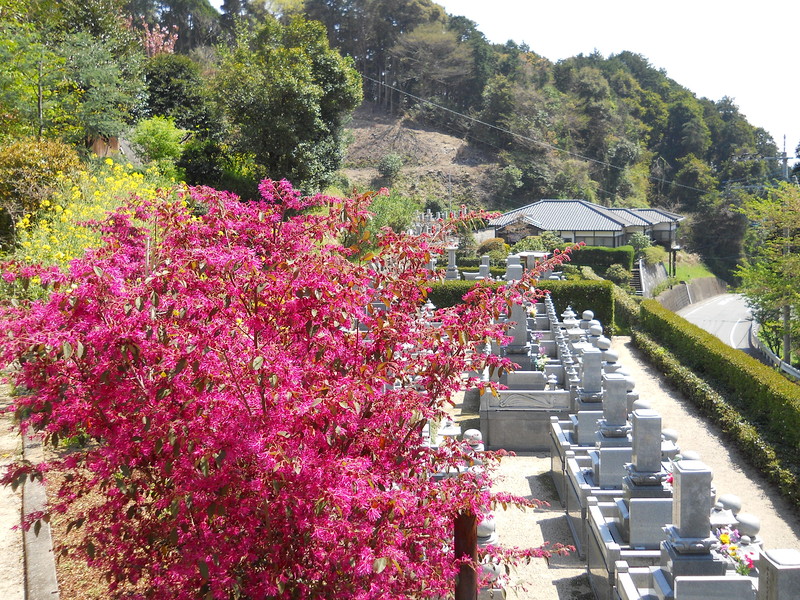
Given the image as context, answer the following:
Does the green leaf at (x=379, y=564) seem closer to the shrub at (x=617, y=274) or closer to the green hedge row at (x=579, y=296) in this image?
the green hedge row at (x=579, y=296)

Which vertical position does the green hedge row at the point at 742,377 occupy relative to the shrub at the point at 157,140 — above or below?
below

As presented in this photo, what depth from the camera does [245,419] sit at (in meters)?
3.20

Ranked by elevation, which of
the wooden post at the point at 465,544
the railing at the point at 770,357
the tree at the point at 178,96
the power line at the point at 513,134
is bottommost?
the railing at the point at 770,357

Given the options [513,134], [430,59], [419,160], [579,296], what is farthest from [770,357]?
[430,59]

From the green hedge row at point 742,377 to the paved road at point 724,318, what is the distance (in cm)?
1539

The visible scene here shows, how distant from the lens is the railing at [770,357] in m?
22.5

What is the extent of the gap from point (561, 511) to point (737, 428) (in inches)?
233

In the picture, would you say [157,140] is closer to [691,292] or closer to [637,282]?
[637,282]

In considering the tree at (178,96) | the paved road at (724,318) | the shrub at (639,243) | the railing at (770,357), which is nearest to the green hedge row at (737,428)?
the railing at (770,357)

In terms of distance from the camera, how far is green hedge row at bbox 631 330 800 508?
1098 cm

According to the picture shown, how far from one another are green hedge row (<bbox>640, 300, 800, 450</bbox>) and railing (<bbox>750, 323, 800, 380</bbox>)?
4659 mm

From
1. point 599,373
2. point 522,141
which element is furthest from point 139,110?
point 522,141

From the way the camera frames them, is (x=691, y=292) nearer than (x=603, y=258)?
No

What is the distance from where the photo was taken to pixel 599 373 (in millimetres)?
9820
